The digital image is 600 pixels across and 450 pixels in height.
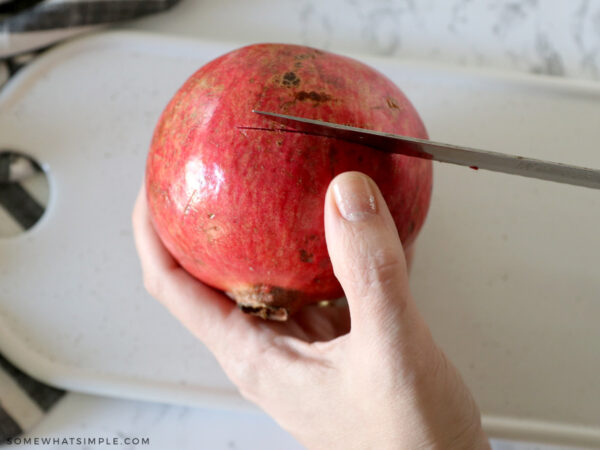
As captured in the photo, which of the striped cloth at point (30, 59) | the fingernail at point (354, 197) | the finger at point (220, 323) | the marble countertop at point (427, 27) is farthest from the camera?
the marble countertop at point (427, 27)

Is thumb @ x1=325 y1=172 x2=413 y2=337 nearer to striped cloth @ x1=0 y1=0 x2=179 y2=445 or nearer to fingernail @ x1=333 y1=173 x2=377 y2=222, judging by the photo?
fingernail @ x1=333 y1=173 x2=377 y2=222

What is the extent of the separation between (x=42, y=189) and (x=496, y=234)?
967 millimetres

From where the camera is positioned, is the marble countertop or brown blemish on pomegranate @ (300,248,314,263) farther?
the marble countertop

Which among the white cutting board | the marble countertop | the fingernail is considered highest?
the marble countertop

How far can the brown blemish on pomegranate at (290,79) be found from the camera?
2.27 feet

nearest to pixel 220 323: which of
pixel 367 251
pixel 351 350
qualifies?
pixel 351 350

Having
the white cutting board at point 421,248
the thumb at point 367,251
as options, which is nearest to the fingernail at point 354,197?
the thumb at point 367,251

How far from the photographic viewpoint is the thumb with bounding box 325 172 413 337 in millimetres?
642

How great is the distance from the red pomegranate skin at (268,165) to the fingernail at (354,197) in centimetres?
4

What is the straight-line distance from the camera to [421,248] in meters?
1.15

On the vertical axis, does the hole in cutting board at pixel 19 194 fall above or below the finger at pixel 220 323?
above

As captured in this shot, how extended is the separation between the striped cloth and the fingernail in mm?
792

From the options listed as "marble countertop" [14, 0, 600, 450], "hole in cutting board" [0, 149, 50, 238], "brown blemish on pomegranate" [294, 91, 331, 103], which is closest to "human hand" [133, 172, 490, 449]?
"brown blemish on pomegranate" [294, 91, 331, 103]

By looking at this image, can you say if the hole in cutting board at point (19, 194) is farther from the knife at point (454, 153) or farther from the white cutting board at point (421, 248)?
the knife at point (454, 153)
